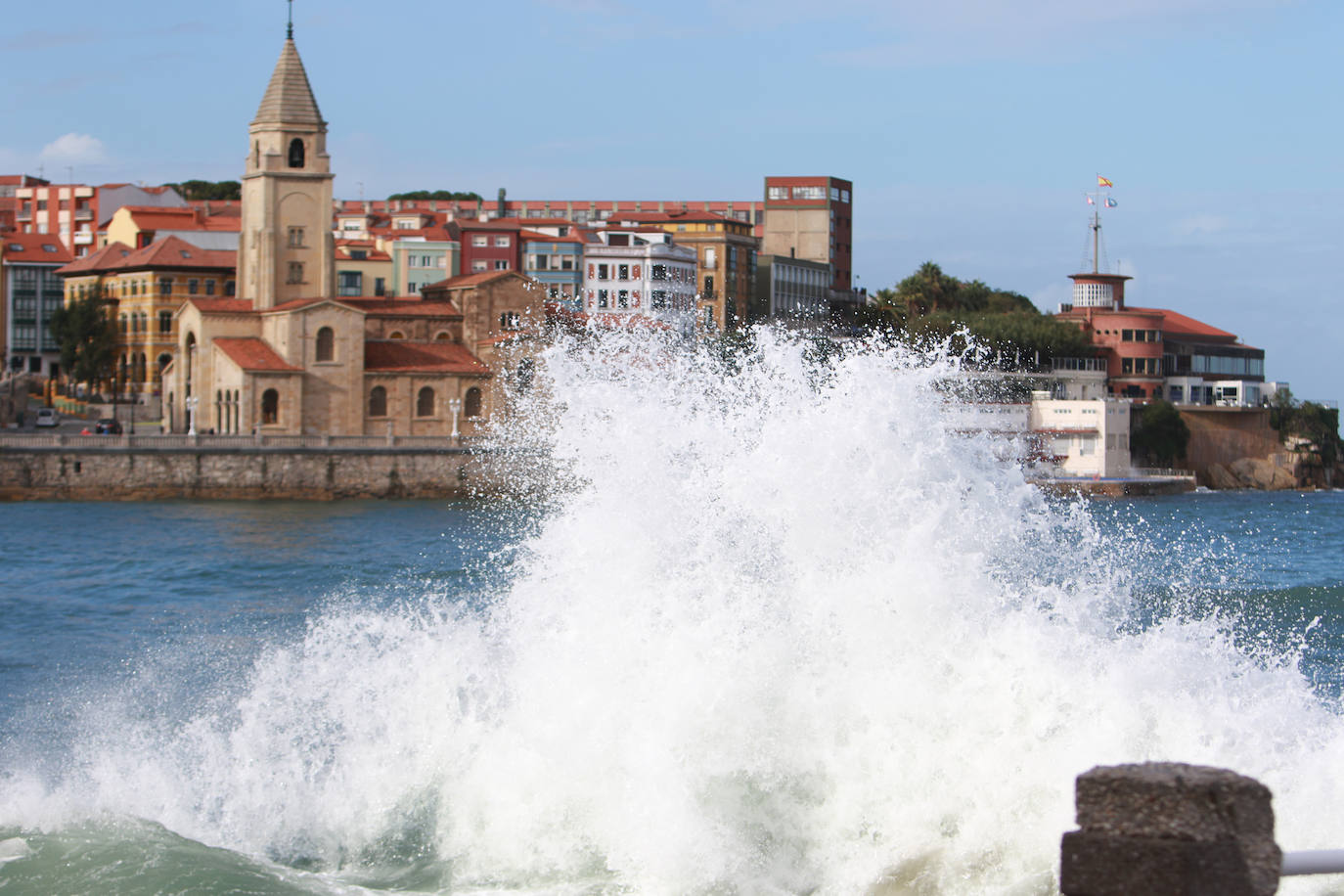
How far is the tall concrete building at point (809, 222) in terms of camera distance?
100562mm

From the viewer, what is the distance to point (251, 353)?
65562 mm

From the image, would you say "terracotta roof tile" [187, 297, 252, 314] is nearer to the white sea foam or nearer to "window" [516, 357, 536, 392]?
"window" [516, 357, 536, 392]

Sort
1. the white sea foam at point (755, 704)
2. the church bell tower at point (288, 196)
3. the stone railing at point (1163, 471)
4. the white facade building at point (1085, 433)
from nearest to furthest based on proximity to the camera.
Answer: the white sea foam at point (755, 704) < the church bell tower at point (288, 196) < the white facade building at point (1085, 433) < the stone railing at point (1163, 471)

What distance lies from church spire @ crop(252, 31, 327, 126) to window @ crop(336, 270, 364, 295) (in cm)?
2420

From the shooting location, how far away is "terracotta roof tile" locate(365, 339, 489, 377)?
220 feet

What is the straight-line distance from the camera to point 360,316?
66.4 m

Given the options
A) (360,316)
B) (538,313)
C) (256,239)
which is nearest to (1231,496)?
(538,313)

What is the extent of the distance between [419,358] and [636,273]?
66.3ft

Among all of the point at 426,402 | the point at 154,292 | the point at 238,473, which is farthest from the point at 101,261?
the point at 238,473

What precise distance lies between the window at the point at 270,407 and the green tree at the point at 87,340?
18.4 meters

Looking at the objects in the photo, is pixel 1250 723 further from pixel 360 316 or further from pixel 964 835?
pixel 360 316

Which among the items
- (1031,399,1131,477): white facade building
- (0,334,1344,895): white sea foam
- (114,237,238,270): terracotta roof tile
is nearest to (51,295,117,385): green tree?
(114,237,238,270): terracotta roof tile

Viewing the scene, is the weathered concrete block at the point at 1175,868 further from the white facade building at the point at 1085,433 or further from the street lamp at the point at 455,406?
the white facade building at the point at 1085,433

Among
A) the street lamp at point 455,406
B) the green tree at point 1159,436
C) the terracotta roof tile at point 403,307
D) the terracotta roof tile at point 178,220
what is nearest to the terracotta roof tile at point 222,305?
the terracotta roof tile at point 403,307
